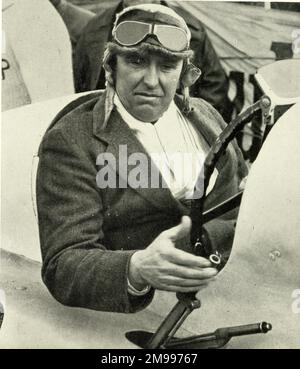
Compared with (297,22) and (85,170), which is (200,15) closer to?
(297,22)

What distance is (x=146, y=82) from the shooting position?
277 cm

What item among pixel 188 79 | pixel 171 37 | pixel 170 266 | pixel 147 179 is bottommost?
pixel 170 266

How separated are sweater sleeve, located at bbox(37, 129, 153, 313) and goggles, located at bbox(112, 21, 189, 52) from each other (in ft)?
1.39

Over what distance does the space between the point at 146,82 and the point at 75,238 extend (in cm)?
63

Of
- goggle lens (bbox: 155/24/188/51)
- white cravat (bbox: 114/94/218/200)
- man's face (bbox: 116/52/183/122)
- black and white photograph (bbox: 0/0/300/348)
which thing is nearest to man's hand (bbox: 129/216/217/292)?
black and white photograph (bbox: 0/0/300/348)

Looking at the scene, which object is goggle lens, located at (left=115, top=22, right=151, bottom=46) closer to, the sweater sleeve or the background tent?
the background tent

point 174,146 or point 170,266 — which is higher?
point 174,146

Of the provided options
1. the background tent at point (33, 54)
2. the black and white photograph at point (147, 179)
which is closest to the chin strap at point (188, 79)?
the black and white photograph at point (147, 179)

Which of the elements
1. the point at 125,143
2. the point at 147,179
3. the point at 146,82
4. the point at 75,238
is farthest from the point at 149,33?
the point at 75,238

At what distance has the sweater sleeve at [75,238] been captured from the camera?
271cm

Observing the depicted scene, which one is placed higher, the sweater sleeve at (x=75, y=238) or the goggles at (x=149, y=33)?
the goggles at (x=149, y=33)

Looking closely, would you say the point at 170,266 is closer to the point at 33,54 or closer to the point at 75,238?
the point at 75,238

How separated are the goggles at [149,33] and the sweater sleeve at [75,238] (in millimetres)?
425

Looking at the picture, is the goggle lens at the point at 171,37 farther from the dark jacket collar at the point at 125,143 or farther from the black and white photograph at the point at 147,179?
the dark jacket collar at the point at 125,143
